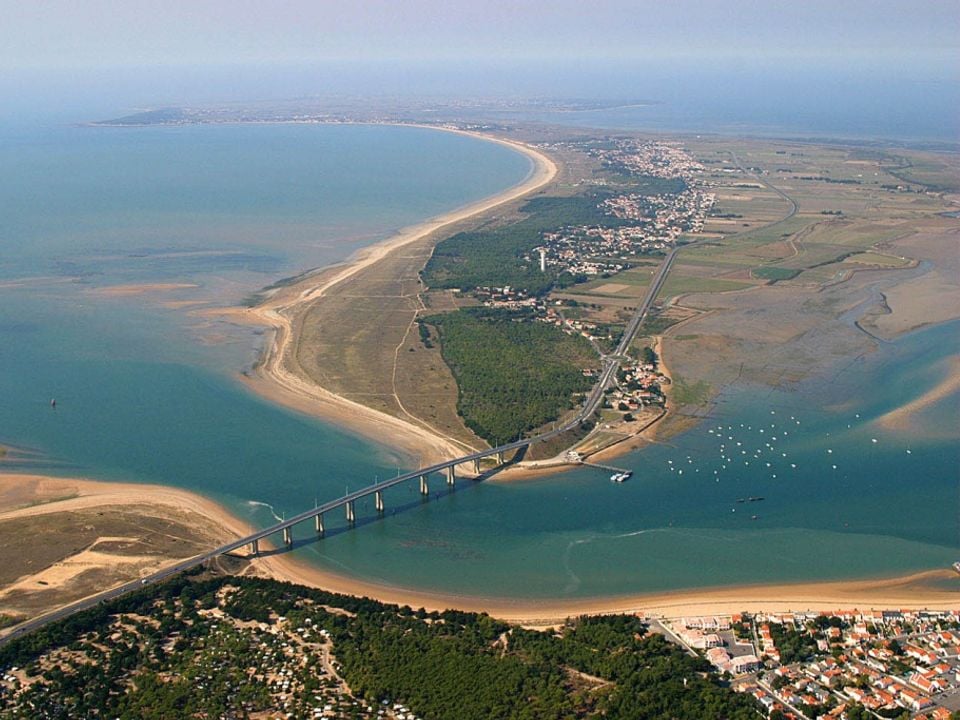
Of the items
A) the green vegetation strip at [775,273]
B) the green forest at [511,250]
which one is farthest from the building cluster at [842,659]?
the green vegetation strip at [775,273]

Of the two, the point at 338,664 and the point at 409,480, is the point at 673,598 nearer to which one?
the point at 338,664

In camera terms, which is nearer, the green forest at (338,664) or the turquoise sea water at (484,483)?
the green forest at (338,664)

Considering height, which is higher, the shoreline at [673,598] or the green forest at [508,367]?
the green forest at [508,367]

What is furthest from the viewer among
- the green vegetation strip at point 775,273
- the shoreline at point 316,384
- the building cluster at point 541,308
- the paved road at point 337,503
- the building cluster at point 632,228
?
the building cluster at point 632,228

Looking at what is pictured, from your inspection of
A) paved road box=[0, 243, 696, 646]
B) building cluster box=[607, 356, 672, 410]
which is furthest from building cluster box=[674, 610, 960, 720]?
building cluster box=[607, 356, 672, 410]

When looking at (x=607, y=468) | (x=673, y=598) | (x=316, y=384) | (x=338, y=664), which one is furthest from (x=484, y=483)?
Answer: (x=338, y=664)

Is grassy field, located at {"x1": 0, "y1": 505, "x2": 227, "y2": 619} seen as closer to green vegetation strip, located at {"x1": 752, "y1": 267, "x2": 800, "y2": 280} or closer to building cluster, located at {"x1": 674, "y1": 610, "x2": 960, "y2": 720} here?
building cluster, located at {"x1": 674, "y1": 610, "x2": 960, "y2": 720}

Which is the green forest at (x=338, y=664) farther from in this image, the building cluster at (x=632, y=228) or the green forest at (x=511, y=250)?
the building cluster at (x=632, y=228)

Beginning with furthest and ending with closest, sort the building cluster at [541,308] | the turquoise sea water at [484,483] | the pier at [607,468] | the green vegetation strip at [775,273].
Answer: the green vegetation strip at [775,273], the building cluster at [541,308], the pier at [607,468], the turquoise sea water at [484,483]
